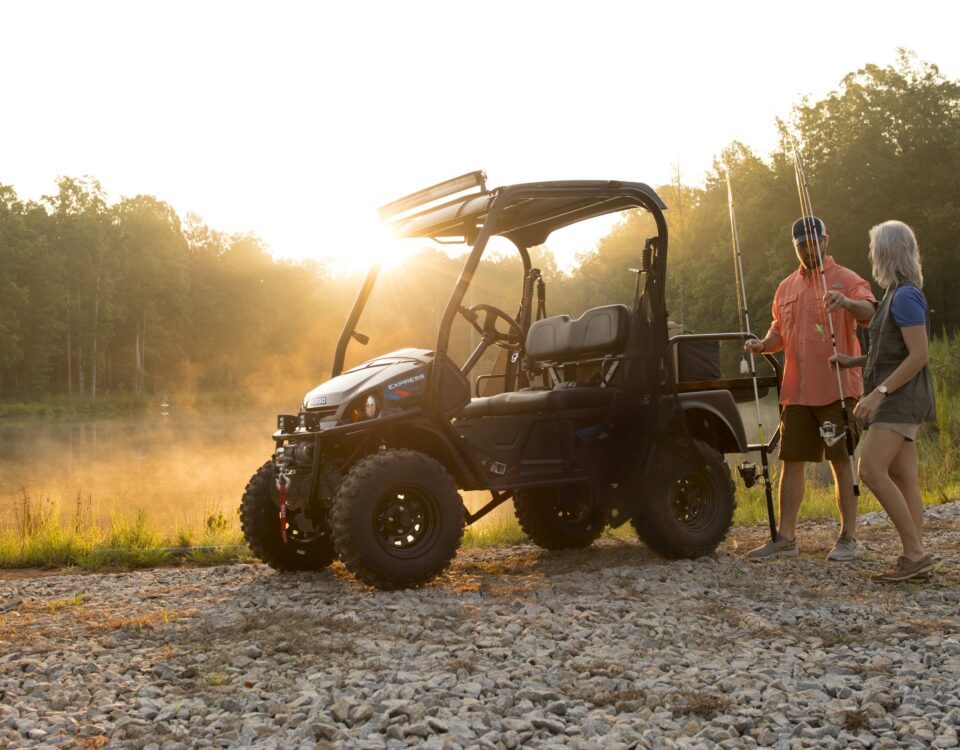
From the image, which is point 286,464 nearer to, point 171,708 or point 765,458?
point 171,708

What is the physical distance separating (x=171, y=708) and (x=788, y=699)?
231 cm

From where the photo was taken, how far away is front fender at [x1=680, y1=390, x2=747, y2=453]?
23.5 feet

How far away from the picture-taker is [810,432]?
6824 mm

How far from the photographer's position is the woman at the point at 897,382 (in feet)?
18.8

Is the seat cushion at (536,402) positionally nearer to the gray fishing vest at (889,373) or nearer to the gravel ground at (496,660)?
the gravel ground at (496,660)

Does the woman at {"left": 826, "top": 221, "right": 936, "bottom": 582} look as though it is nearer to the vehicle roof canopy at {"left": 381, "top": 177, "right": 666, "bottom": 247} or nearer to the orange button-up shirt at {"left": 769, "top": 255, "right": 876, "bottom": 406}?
the orange button-up shirt at {"left": 769, "top": 255, "right": 876, "bottom": 406}

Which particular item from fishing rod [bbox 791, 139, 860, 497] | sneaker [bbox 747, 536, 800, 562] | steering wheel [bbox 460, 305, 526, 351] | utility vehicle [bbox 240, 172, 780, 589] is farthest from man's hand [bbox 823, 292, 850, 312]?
steering wheel [bbox 460, 305, 526, 351]

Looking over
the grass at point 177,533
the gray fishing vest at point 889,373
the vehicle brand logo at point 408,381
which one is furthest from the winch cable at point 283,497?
the gray fishing vest at point 889,373

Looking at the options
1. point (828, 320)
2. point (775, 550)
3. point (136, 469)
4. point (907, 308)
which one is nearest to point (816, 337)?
point (828, 320)

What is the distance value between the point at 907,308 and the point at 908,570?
1.54 metres

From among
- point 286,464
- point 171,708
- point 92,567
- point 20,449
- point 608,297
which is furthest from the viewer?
point 608,297

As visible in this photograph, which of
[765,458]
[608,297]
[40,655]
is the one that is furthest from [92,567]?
[608,297]

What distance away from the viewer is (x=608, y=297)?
48062mm

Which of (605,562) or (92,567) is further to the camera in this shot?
(92,567)
